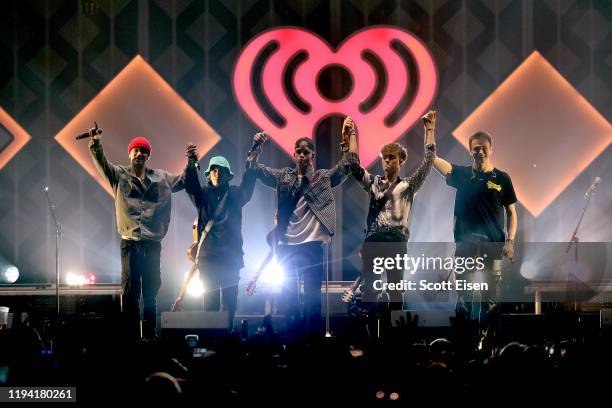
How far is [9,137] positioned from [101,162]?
3031mm

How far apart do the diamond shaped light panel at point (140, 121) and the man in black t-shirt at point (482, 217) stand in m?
3.23

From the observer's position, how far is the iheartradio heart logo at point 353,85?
7.95 metres

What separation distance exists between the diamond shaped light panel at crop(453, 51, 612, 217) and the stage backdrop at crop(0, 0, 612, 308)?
0.02m

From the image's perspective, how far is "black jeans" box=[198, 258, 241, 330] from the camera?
5.68 meters

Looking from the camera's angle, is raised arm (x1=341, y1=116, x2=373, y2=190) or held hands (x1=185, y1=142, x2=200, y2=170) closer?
raised arm (x1=341, y1=116, x2=373, y2=190)

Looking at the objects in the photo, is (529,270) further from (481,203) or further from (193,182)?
(193,182)

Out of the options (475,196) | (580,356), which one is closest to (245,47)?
(475,196)

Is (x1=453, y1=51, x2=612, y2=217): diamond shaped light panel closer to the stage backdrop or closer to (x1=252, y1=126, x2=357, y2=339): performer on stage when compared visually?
the stage backdrop

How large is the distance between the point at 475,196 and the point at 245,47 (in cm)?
343

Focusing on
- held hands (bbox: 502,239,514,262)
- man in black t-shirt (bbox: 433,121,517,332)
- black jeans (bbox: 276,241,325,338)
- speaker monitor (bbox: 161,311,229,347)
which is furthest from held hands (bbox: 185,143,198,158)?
held hands (bbox: 502,239,514,262)

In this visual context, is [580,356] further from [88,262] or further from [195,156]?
[88,262]

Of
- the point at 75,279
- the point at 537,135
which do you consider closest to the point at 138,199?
the point at 75,279

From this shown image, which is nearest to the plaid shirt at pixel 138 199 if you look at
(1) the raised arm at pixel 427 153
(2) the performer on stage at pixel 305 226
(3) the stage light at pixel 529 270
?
(2) the performer on stage at pixel 305 226

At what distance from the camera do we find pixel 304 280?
5277 mm
